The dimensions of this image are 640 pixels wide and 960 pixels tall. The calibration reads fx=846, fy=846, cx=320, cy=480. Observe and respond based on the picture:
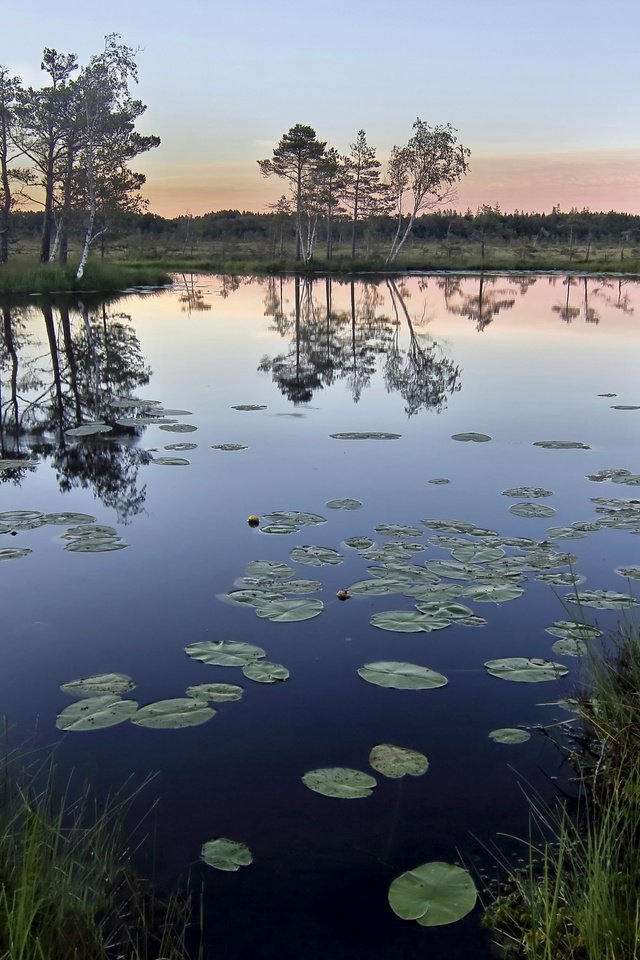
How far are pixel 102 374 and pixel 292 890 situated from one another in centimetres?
1099

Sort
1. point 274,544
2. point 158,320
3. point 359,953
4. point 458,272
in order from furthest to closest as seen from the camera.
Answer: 1. point 458,272
2. point 158,320
3. point 274,544
4. point 359,953

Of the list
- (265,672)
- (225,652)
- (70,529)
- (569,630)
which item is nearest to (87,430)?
(70,529)

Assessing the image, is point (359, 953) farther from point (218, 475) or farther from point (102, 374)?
point (102, 374)

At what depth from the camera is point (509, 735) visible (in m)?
3.35

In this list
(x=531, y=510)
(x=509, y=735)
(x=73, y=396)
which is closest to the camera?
(x=509, y=735)

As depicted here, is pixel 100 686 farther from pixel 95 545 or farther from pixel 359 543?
pixel 359 543

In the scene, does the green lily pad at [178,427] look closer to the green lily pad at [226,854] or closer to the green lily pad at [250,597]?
the green lily pad at [250,597]

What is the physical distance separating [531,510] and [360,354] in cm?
971

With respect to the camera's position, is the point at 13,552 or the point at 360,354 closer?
the point at 13,552

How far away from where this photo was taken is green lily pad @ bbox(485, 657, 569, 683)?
3.75m

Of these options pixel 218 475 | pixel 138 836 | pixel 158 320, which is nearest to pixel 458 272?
pixel 158 320

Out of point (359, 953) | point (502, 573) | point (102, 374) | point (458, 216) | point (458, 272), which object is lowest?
point (359, 953)

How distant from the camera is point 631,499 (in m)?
6.41

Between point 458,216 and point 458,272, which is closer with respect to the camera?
point 458,272
